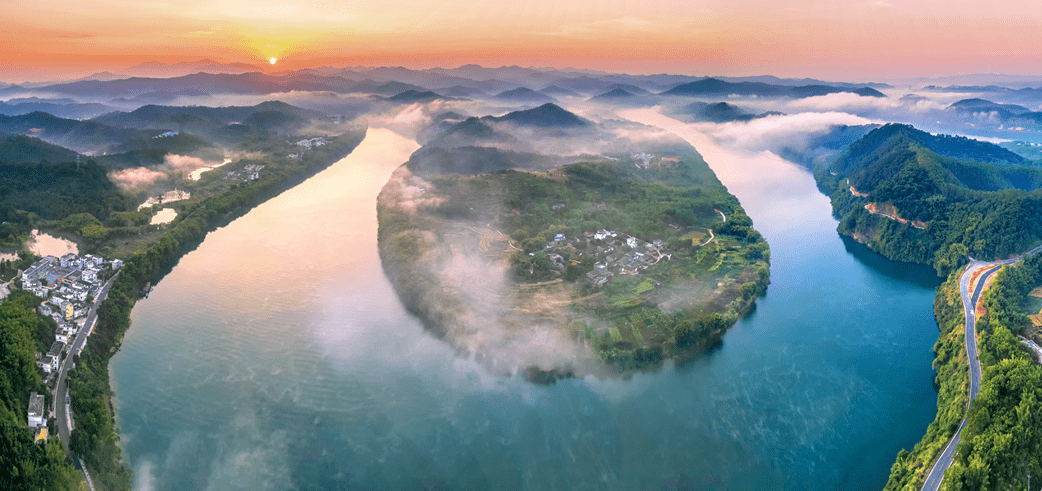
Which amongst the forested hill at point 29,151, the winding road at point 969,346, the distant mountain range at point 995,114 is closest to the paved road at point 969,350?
the winding road at point 969,346

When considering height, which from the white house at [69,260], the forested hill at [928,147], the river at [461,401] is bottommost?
the river at [461,401]

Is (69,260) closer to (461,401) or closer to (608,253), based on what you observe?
(461,401)

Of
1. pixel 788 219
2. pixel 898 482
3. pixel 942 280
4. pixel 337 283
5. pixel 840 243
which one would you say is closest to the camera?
pixel 898 482

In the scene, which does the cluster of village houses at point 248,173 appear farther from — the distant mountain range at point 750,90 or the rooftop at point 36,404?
the distant mountain range at point 750,90

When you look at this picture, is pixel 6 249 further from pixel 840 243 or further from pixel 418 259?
pixel 840 243

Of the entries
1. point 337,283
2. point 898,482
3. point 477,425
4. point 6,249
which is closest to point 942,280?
point 898,482

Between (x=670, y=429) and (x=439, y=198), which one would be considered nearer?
(x=670, y=429)

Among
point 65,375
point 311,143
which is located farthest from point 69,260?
point 311,143
